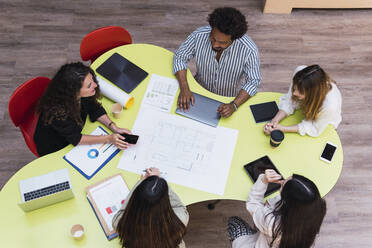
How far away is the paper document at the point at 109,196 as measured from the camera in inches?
78.3

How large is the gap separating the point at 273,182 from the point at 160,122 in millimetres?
819

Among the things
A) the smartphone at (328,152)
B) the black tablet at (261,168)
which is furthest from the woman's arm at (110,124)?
the smartphone at (328,152)

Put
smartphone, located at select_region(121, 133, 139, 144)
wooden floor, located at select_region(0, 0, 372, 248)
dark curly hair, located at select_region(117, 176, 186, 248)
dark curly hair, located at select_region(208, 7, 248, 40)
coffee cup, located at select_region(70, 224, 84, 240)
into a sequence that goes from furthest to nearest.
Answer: wooden floor, located at select_region(0, 0, 372, 248), dark curly hair, located at select_region(208, 7, 248, 40), smartphone, located at select_region(121, 133, 139, 144), coffee cup, located at select_region(70, 224, 84, 240), dark curly hair, located at select_region(117, 176, 186, 248)

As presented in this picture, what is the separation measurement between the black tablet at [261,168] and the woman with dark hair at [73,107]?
0.79 meters

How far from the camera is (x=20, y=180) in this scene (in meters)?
2.06

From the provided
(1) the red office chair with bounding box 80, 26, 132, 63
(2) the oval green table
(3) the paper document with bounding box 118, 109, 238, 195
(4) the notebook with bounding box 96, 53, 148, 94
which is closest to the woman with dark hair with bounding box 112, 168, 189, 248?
(2) the oval green table

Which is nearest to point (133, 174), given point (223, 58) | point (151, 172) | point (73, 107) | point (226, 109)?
point (151, 172)

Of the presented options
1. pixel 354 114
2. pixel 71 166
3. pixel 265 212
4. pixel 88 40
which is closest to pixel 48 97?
pixel 71 166

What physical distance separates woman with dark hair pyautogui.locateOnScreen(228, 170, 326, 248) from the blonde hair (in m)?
0.49

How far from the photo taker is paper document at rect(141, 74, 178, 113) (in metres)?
2.36

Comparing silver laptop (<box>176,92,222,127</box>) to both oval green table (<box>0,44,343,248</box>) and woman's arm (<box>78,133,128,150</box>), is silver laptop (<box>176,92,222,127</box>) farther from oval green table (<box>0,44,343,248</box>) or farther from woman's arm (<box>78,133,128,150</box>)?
woman's arm (<box>78,133,128,150</box>)

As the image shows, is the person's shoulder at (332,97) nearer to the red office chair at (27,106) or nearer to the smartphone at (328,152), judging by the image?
the smartphone at (328,152)

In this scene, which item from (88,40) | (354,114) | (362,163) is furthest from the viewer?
(354,114)

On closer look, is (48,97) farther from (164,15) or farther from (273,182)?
(164,15)
